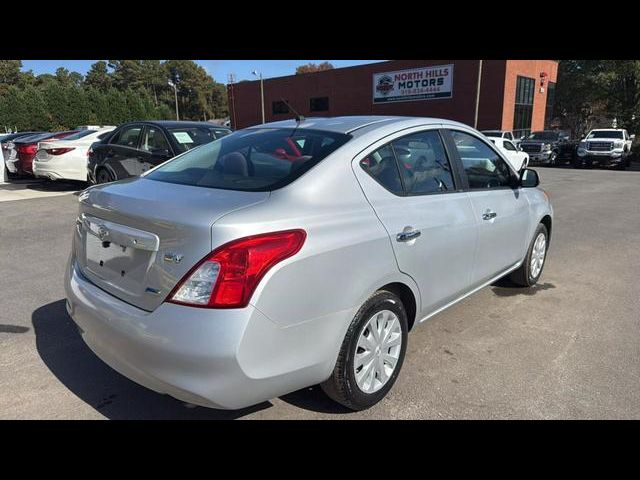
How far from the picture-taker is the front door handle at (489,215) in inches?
139

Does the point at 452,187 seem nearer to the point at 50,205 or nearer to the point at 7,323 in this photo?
the point at 7,323

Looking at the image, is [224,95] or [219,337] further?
[224,95]

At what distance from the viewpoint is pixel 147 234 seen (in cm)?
223

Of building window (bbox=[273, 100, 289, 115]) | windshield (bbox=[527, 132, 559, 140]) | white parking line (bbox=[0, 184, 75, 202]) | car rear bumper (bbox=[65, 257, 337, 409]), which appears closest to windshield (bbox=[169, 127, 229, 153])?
white parking line (bbox=[0, 184, 75, 202])

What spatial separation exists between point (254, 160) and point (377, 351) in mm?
1405

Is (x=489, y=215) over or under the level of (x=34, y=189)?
over

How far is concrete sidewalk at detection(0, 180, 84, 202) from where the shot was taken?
10500mm

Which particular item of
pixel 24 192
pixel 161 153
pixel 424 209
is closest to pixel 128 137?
pixel 161 153

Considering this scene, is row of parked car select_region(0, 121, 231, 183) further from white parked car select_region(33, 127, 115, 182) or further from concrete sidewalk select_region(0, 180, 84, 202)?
concrete sidewalk select_region(0, 180, 84, 202)

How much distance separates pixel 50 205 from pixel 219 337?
8.83m

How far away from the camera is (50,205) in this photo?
9.25 meters

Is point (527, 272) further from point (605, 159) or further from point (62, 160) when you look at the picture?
point (605, 159)

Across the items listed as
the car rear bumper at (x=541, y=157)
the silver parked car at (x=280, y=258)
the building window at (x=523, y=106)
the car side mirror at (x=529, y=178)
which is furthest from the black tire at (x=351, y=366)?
the building window at (x=523, y=106)
